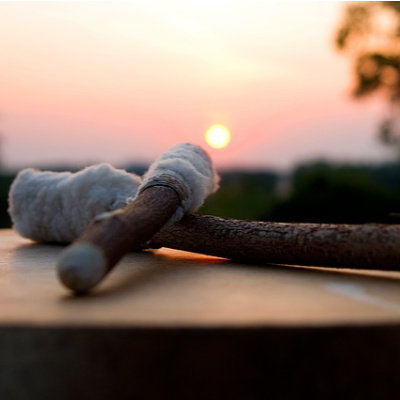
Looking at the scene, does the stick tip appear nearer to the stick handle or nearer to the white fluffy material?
the stick handle

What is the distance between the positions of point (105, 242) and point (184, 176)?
394mm

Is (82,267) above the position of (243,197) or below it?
above

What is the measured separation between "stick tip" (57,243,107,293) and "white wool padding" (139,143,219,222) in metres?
0.35

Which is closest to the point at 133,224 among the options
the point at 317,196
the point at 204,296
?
the point at 204,296

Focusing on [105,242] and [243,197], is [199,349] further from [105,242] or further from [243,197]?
[243,197]

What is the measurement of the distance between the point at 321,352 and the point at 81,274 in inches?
12.2

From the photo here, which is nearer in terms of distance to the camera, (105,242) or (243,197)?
(105,242)

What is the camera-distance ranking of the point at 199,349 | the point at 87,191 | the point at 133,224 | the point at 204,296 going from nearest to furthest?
the point at 199,349 < the point at 204,296 < the point at 133,224 < the point at 87,191

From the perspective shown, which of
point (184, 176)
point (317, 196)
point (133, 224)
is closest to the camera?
point (133, 224)

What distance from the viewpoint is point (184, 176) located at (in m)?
1.20

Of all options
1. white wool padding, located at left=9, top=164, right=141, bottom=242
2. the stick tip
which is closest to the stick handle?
the stick tip

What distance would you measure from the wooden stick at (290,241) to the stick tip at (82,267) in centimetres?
34

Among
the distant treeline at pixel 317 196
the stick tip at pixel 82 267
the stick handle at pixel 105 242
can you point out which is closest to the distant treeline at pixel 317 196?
the distant treeline at pixel 317 196

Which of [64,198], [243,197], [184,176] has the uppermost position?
[184,176]
